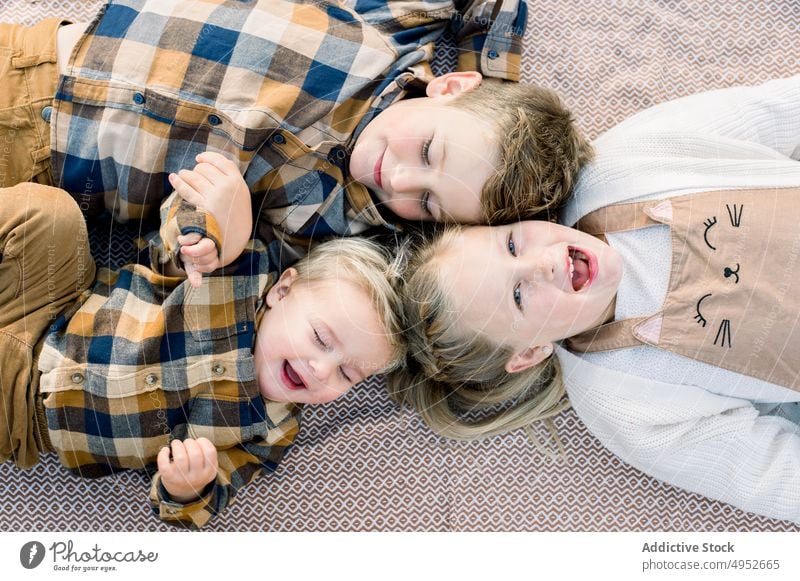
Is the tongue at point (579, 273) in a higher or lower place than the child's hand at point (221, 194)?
A: lower

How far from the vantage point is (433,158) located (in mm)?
605

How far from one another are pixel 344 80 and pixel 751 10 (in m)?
0.47

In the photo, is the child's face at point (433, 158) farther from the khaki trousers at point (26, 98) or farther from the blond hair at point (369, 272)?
the khaki trousers at point (26, 98)

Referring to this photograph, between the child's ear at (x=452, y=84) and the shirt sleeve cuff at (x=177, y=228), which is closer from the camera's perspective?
the shirt sleeve cuff at (x=177, y=228)

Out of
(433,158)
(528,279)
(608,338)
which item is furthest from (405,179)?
(608,338)

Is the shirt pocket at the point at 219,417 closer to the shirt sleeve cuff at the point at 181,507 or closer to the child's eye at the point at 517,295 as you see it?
the shirt sleeve cuff at the point at 181,507

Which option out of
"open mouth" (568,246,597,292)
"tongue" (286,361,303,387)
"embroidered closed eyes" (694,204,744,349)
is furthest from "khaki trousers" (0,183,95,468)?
"embroidered closed eyes" (694,204,744,349)

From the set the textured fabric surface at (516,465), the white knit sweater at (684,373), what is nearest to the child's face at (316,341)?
the textured fabric surface at (516,465)

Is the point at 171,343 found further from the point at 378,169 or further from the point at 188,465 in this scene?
the point at 378,169

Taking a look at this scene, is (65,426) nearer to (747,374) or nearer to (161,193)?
(161,193)

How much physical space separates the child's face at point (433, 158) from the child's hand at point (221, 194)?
0.38ft

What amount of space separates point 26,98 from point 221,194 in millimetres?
219

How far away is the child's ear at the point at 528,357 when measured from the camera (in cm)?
65
